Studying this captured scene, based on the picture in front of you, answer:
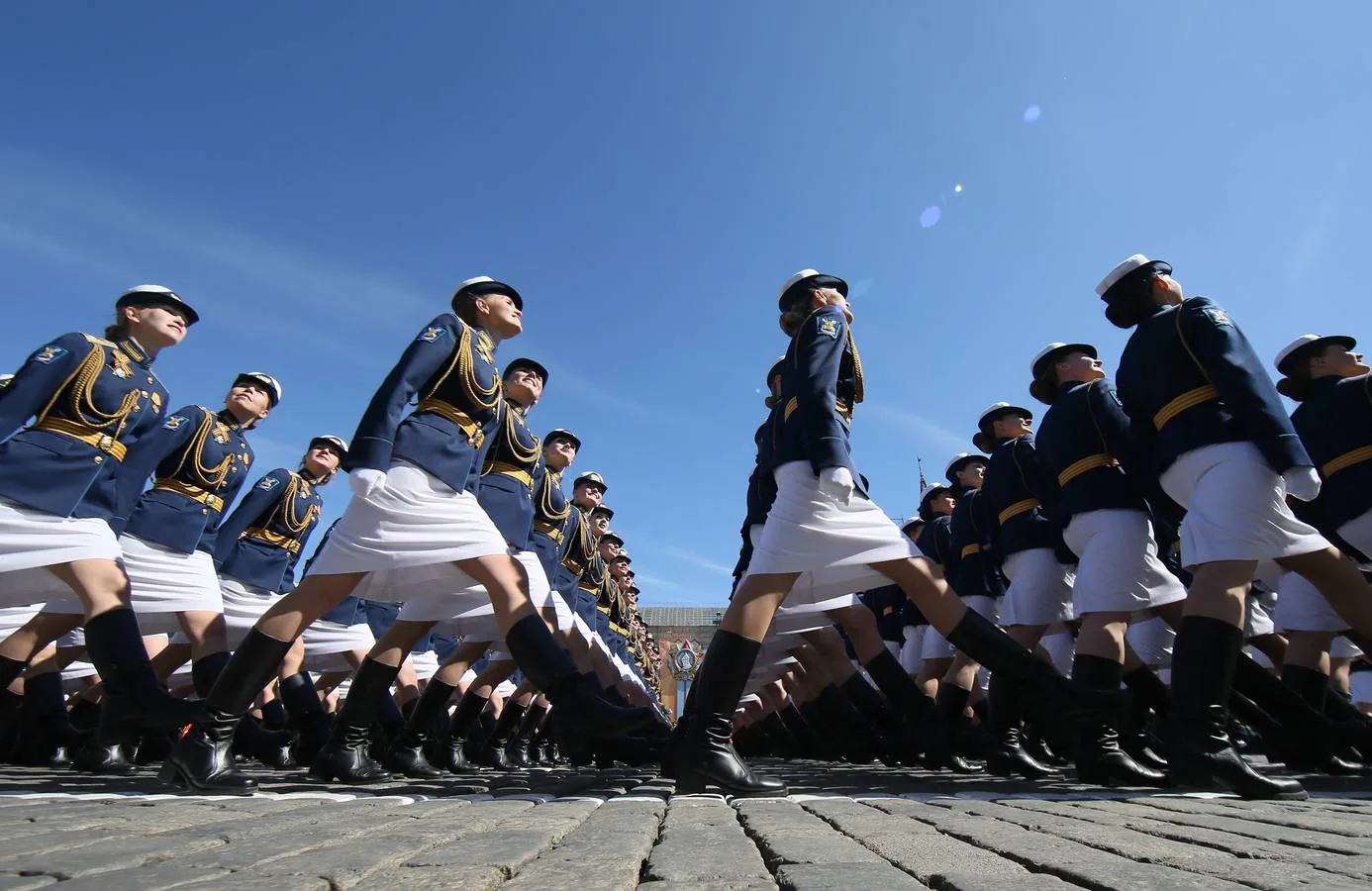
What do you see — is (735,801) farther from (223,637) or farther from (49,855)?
(223,637)

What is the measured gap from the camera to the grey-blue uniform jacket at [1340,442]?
14.8 ft

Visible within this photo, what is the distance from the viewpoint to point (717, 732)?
3.36 metres

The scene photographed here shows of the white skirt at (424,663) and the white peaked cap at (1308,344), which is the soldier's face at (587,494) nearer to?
the white skirt at (424,663)

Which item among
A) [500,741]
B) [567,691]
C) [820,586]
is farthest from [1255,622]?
[500,741]

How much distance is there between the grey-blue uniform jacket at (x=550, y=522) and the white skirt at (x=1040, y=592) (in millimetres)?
3782

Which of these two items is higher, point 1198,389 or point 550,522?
point 1198,389

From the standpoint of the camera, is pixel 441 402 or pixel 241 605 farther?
pixel 241 605

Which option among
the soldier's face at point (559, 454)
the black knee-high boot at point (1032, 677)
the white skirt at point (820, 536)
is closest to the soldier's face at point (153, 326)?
the white skirt at point (820, 536)

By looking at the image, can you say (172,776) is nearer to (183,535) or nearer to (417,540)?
(417,540)

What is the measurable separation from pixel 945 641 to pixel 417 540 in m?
4.44

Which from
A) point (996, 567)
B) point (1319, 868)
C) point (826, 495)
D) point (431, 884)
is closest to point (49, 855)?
point (431, 884)

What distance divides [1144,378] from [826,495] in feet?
5.20

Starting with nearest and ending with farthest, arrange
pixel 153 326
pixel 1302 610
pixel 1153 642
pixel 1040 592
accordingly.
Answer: pixel 153 326 → pixel 1302 610 → pixel 1040 592 → pixel 1153 642

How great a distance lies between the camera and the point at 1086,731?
3754 millimetres
